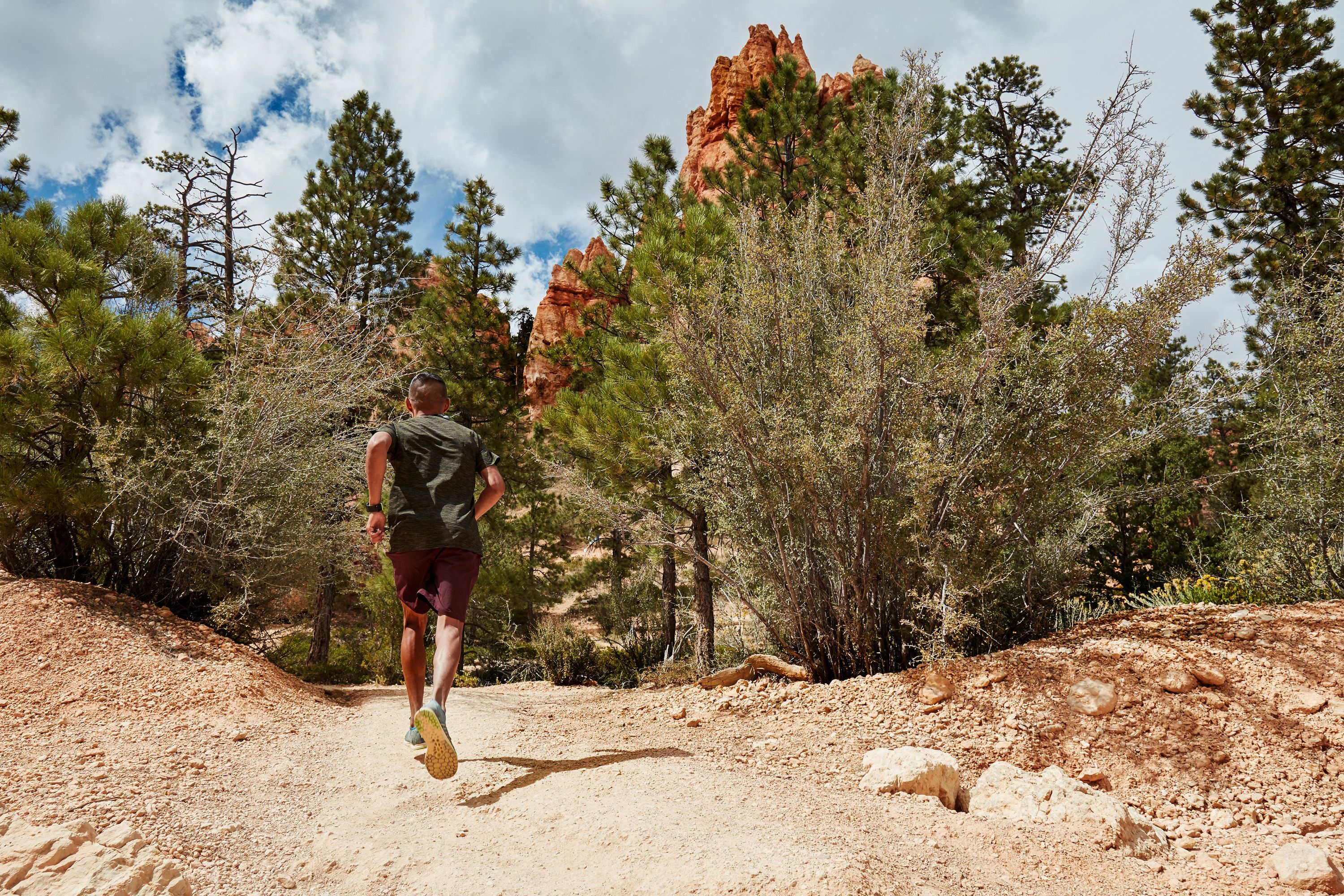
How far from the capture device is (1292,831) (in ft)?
8.92

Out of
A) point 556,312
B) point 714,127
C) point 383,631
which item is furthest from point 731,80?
point 383,631

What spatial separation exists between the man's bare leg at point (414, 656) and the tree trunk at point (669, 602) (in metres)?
6.04

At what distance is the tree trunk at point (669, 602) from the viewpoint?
928cm

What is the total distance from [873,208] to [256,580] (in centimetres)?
523

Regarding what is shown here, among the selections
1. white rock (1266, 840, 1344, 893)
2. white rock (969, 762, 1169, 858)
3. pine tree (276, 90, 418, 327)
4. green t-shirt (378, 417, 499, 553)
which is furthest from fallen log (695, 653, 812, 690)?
pine tree (276, 90, 418, 327)

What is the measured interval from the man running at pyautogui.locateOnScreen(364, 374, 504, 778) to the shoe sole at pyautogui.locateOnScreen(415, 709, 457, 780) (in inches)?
10.8

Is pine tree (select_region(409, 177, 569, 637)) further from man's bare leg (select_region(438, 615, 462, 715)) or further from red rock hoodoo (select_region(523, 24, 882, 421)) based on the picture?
red rock hoodoo (select_region(523, 24, 882, 421))

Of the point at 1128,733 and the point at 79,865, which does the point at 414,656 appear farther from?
the point at 1128,733

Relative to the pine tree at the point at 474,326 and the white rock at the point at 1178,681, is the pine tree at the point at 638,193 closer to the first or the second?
the pine tree at the point at 474,326

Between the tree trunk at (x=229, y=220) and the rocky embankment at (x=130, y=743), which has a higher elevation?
the tree trunk at (x=229, y=220)

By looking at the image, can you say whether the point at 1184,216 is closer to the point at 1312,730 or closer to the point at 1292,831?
the point at 1312,730

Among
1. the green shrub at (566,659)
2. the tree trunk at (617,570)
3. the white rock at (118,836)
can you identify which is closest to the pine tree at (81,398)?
the white rock at (118,836)

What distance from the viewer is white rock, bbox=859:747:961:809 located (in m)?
2.80

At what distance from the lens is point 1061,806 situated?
101 inches
